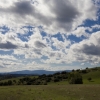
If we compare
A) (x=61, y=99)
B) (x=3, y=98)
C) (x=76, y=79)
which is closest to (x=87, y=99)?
(x=61, y=99)

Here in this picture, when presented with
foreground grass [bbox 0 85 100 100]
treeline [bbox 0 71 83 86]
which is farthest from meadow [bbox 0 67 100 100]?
treeline [bbox 0 71 83 86]

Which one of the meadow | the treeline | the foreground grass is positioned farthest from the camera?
the treeline

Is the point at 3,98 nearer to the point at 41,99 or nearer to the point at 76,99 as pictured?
the point at 41,99

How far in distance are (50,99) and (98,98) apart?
8072 millimetres

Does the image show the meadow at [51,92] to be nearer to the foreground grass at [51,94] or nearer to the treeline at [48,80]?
the foreground grass at [51,94]

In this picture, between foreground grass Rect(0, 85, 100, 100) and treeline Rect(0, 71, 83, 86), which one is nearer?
foreground grass Rect(0, 85, 100, 100)

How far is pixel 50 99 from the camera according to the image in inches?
1174

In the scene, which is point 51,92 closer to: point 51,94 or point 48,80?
point 51,94

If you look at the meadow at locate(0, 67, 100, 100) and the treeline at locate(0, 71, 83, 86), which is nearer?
the meadow at locate(0, 67, 100, 100)

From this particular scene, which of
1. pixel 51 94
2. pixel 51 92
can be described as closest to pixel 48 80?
pixel 51 92

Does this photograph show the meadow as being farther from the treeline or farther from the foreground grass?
the treeline

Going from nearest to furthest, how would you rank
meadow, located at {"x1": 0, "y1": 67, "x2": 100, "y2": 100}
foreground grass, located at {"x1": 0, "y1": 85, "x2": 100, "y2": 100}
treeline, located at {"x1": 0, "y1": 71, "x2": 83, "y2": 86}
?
foreground grass, located at {"x1": 0, "y1": 85, "x2": 100, "y2": 100}, meadow, located at {"x1": 0, "y1": 67, "x2": 100, "y2": 100}, treeline, located at {"x1": 0, "y1": 71, "x2": 83, "y2": 86}

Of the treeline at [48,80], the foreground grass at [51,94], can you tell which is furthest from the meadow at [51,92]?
the treeline at [48,80]

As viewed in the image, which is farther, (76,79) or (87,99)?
(76,79)
